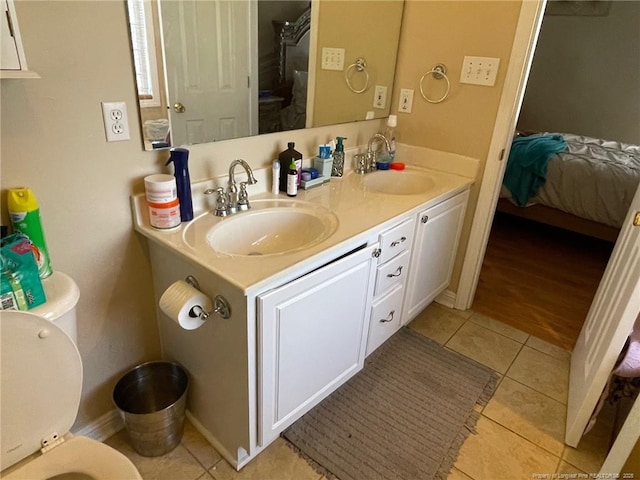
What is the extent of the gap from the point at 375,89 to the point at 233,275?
146 cm

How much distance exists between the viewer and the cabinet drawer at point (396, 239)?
5.02 feet

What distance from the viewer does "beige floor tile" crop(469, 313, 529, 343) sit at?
2.16 m

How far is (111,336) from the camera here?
139cm

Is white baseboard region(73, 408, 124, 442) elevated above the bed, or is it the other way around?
the bed

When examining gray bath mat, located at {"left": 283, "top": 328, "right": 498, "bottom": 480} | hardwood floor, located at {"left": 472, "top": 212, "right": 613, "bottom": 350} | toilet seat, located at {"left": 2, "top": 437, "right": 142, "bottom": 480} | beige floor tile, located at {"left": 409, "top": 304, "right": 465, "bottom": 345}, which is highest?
toilet seat, located at {"left": 2, "top": 437, "right": 142, "bottom": 480}

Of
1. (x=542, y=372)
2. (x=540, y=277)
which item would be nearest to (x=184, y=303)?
(x=542, y=372)

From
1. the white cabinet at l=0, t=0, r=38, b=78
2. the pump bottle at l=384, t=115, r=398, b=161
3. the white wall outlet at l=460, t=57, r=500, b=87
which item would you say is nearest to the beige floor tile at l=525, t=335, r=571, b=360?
the pump bottle at l=384, t=115, r=398, b=161

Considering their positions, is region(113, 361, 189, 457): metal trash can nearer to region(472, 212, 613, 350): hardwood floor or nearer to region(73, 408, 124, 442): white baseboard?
region(73, 408, 124, 442): white baseboard

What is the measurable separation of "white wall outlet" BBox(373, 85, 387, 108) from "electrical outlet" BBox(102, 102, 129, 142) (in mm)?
1326

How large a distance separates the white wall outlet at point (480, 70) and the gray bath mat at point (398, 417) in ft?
4.21

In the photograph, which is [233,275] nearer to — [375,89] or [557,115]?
[375,89]

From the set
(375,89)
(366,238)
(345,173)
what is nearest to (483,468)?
(366,238)

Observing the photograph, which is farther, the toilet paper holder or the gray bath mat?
the gray bath mat

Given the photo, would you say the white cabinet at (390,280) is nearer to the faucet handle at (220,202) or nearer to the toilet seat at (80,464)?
the faucet handle at (220,202)
